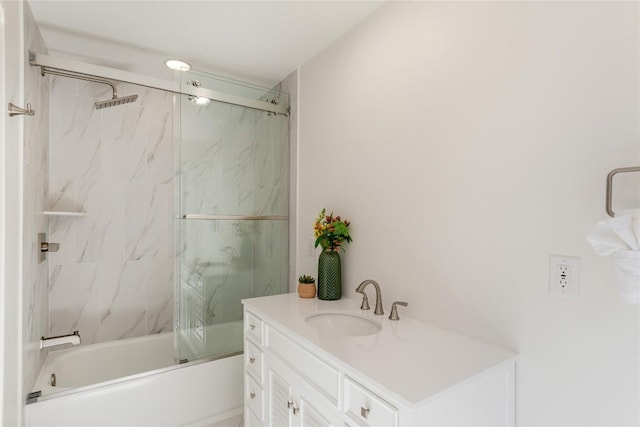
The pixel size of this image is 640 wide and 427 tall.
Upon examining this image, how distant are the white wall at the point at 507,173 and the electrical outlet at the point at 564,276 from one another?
18 millimetres

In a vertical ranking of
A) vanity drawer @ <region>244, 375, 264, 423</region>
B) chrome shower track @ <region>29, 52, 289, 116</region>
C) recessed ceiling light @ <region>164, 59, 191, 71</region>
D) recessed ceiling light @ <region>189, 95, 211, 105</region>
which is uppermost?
recessed ceiling light @ <region>164, 59, 191, 71</region>

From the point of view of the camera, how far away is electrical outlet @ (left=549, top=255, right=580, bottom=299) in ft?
3.38

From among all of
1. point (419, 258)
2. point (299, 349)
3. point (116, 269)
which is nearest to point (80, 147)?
point (116, 269)

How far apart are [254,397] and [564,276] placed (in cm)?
149

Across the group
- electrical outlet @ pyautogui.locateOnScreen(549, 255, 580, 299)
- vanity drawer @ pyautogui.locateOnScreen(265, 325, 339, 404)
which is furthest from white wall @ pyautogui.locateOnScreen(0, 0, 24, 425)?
electrical outlet @ pyautogui.locateOnScreen(549, 255, 580, 299)

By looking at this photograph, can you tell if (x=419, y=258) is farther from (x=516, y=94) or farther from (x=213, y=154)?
(x=213, y=154)

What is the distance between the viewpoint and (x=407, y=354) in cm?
116

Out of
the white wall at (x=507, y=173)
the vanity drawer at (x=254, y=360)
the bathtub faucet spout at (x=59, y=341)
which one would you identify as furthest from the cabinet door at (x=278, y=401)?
the bathtub faucet spout at (x=59, y=341)

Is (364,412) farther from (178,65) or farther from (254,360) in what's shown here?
(178,65)

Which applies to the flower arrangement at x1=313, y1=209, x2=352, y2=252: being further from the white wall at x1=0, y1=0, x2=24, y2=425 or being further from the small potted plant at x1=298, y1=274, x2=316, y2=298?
the white wall at x1=0, y1=0, x2=24, y2=425

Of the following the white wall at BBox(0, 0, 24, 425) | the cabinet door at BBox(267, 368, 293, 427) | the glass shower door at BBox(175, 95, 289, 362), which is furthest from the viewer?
the glass shower door at BBox(175, 95, 289, 362)

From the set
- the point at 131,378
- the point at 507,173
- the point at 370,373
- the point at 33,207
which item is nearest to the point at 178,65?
the point at 33,207

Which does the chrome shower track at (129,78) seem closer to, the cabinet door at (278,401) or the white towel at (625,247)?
the cabinet door at (278,401)

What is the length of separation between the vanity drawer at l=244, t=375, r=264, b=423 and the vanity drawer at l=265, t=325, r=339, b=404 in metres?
0.28
